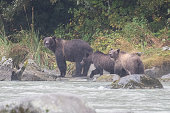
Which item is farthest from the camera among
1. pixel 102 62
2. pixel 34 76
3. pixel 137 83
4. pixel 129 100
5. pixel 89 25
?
pixel 89 25

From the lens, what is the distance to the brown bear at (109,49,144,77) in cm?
1407

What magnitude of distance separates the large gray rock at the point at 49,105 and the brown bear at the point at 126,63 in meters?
7.82

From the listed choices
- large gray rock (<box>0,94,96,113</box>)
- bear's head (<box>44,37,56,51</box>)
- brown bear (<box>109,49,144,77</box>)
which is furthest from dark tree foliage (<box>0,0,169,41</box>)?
large gray rock (<box>0,94,96,113</box>)

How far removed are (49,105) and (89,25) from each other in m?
16.2

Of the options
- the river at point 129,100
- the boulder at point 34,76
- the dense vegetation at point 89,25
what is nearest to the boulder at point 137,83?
the river at point 129,100

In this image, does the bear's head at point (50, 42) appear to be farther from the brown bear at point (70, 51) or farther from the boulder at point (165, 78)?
the boulder at point (165, 78)

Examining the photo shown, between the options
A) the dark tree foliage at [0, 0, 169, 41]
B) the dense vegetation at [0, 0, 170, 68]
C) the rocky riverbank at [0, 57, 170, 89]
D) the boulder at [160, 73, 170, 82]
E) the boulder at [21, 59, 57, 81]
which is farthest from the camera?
the dark tree foliage at [0, 0, 169, 41]

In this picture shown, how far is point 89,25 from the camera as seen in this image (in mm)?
22266

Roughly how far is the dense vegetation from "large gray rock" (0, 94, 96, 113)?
401 inches

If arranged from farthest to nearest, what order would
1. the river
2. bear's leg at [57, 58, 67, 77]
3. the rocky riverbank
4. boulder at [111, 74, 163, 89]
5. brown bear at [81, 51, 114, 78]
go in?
bear's leg at [57, 58, 67, 77] < brown bear at [81, 51, 114, 78] < the rocky riverbank < boulder at [111, 74, 163, 89] < the river

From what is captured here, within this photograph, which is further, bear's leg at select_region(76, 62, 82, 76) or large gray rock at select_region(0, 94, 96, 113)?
bear's leg at select_region(76, 62, 82, 76)

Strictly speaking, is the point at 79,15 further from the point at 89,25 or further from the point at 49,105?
the point at 49,105

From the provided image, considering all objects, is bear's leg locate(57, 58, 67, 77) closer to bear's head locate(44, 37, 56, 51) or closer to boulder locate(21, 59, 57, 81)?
bear's head locate(44, 37, 56, 51)

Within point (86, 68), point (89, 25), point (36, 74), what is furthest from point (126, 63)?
point (89, 25)
